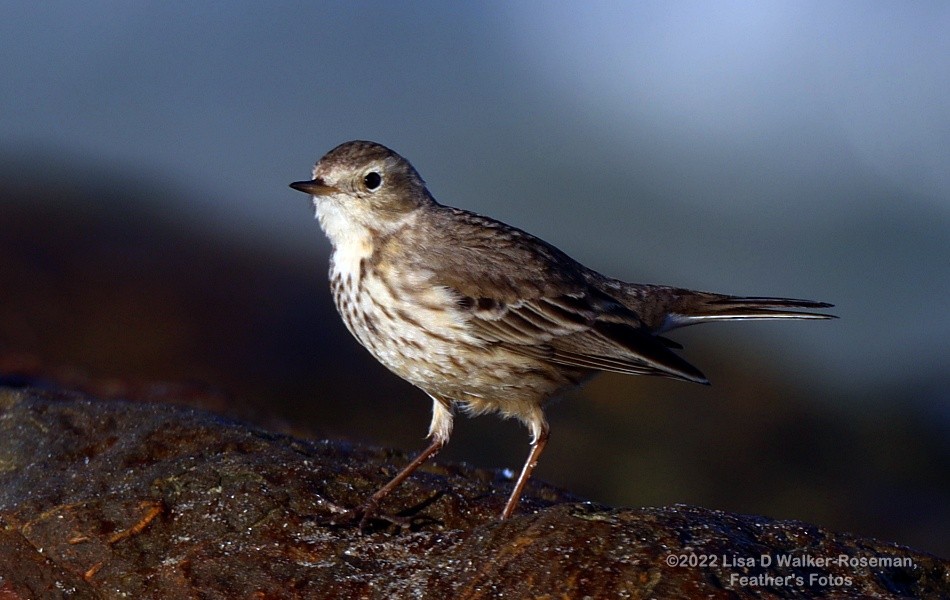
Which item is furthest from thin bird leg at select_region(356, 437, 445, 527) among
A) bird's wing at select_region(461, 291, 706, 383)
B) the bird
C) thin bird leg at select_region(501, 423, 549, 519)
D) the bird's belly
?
bird's wing at select_region(461, 291, 706, 383)

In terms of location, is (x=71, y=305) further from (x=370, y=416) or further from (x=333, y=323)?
(x=370, y=416)

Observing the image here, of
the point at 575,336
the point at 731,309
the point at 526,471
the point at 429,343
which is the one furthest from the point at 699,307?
the point at 429,343

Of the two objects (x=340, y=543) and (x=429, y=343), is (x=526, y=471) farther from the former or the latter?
(x=340, y=543)

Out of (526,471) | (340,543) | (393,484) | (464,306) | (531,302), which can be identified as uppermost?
(531,302)

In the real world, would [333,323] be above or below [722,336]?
below

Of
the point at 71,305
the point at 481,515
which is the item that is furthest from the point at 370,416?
the point at 481,515

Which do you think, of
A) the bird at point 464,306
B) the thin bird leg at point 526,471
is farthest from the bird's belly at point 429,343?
the thin bird leg at point 526,471
